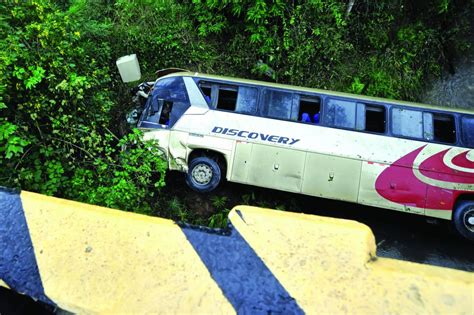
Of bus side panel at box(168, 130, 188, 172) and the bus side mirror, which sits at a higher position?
the bus side mirror

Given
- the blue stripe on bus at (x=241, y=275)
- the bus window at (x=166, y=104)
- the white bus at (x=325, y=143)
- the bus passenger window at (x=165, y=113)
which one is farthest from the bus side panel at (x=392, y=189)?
the blue stripe on bus at (x=241, y=275)

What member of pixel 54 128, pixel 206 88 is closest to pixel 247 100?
pixel 206 88

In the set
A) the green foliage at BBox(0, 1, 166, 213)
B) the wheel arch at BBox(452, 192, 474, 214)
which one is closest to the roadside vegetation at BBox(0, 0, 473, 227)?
the green foliage at BBox(0, 1, 166, 213)

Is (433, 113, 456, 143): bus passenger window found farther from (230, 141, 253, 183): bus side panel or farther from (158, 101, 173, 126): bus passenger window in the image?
(158, 101, 173, 126): bus passenger window

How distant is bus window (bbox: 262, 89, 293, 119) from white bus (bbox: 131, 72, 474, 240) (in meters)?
0.02

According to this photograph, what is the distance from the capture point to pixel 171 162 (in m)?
6.54

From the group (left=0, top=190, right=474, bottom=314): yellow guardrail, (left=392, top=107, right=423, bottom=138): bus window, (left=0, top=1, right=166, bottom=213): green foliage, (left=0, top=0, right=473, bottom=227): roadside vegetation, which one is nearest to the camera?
(left=0, top=190, right=474, bottom=314): yellow guardrail

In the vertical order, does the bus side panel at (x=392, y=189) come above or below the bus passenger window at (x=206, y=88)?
below

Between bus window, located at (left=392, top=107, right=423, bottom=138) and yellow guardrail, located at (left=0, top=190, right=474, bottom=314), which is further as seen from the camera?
bus window, located at (left=392, top=107, right=423, bottom=138)

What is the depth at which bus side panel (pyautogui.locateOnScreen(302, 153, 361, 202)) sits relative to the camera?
6.14 meters

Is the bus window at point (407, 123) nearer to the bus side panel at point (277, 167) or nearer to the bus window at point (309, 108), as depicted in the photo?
the bus window at point (309, 108)

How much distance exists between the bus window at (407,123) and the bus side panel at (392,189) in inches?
25.0

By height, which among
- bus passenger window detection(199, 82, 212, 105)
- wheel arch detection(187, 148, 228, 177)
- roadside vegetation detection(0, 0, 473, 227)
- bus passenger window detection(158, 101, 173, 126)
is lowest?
wheel arch detection(187, 148, 228, 177)

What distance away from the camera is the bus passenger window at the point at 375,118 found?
20.3ft
